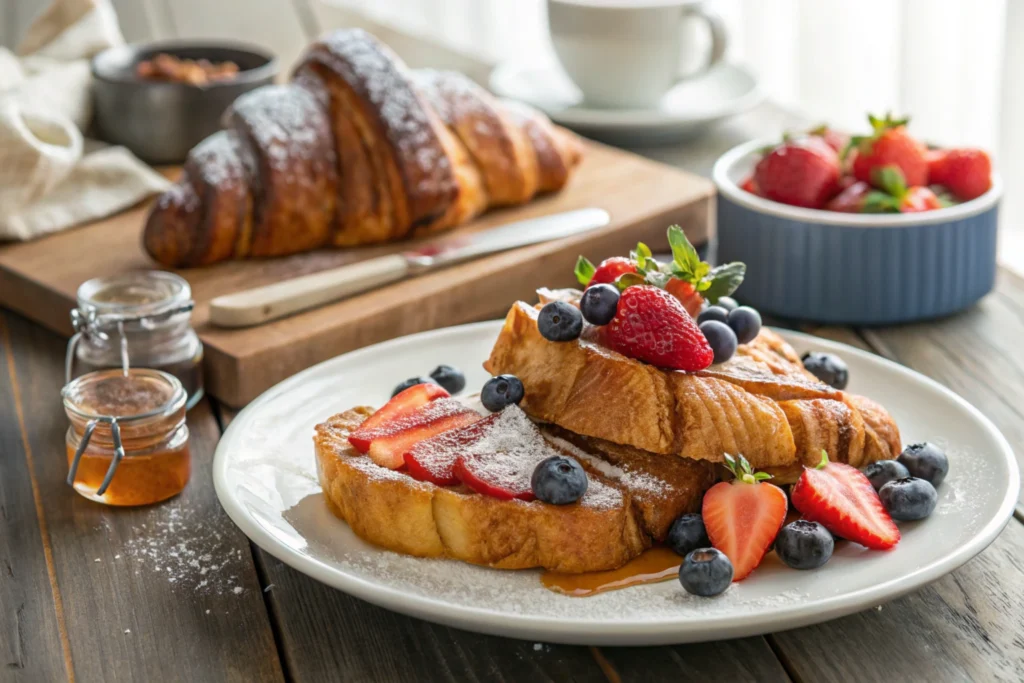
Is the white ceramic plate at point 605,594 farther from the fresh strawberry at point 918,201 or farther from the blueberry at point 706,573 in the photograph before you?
the fresh strawberry at point 918,201

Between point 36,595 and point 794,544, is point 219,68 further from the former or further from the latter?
point 794,544

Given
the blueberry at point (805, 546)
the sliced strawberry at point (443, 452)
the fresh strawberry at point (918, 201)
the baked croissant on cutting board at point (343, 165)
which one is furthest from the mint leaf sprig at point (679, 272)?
the baked croissant on cutting board at point (343, 165)

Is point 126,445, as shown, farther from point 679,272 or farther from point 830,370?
point 830,370

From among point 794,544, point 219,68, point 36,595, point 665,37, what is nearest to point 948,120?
point 665,37

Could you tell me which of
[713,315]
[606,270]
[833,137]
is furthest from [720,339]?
[833,137]

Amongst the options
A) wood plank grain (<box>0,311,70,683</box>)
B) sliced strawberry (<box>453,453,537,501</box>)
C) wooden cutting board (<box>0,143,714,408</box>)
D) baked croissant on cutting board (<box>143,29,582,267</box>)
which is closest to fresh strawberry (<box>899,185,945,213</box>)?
wooden cutting board (<box>0,143,714,408</box>)

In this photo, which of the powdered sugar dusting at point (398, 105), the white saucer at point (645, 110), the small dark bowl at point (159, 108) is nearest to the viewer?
the powdered sugar dusting at point (398, 105)

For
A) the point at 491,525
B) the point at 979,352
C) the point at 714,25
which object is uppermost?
the point at 714,25
